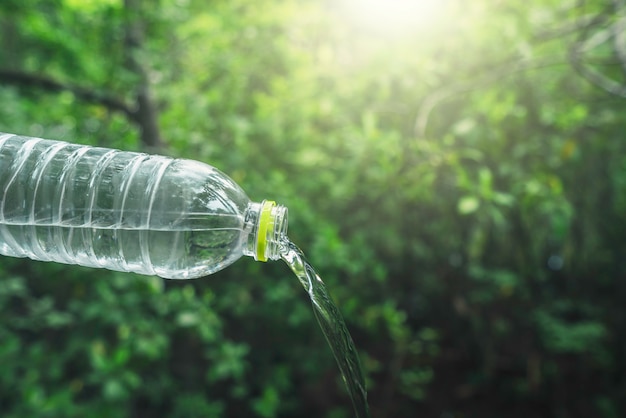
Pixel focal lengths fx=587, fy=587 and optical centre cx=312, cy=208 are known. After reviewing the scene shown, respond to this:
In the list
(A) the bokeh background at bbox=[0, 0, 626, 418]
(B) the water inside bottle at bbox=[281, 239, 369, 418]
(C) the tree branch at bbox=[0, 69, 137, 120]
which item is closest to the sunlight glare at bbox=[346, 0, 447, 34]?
(A) the bokeh background at bbox=[0, 0, 626, 418]

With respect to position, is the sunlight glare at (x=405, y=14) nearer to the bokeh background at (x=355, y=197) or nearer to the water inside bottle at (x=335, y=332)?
the bokeh background at (x=355, y=197)

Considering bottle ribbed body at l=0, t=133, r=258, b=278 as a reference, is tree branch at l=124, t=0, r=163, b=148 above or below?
above

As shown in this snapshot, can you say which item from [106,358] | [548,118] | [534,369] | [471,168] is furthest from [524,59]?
[106,358]

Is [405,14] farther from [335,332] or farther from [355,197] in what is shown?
[335,332]

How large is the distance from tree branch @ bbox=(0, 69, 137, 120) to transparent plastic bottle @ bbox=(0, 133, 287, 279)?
1483 mm

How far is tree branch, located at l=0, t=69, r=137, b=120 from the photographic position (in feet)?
7.23

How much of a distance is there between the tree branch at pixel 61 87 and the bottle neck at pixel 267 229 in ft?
5.26

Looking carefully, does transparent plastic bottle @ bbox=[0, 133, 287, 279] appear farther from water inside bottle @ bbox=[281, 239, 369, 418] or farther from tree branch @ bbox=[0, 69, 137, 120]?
tree branch @ bbox=[0, 69, 137, 120]

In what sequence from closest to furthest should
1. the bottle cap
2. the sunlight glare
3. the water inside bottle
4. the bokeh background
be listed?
the bottle cap → the water inside bottle → the bokeh background → the sunlight glare

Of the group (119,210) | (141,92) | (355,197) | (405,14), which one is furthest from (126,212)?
(405,14)

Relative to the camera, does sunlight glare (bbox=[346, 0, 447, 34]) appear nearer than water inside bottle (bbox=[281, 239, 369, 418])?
No

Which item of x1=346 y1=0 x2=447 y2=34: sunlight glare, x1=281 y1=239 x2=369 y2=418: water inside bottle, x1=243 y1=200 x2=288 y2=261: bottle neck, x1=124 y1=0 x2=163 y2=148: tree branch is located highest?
x1=346 y1=0 x2=447 y2=34: sunlight glare

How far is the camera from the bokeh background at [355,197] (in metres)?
2.12

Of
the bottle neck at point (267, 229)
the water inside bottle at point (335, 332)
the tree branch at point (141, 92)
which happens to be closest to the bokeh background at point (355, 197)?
the tree branch at point (141, 92)
